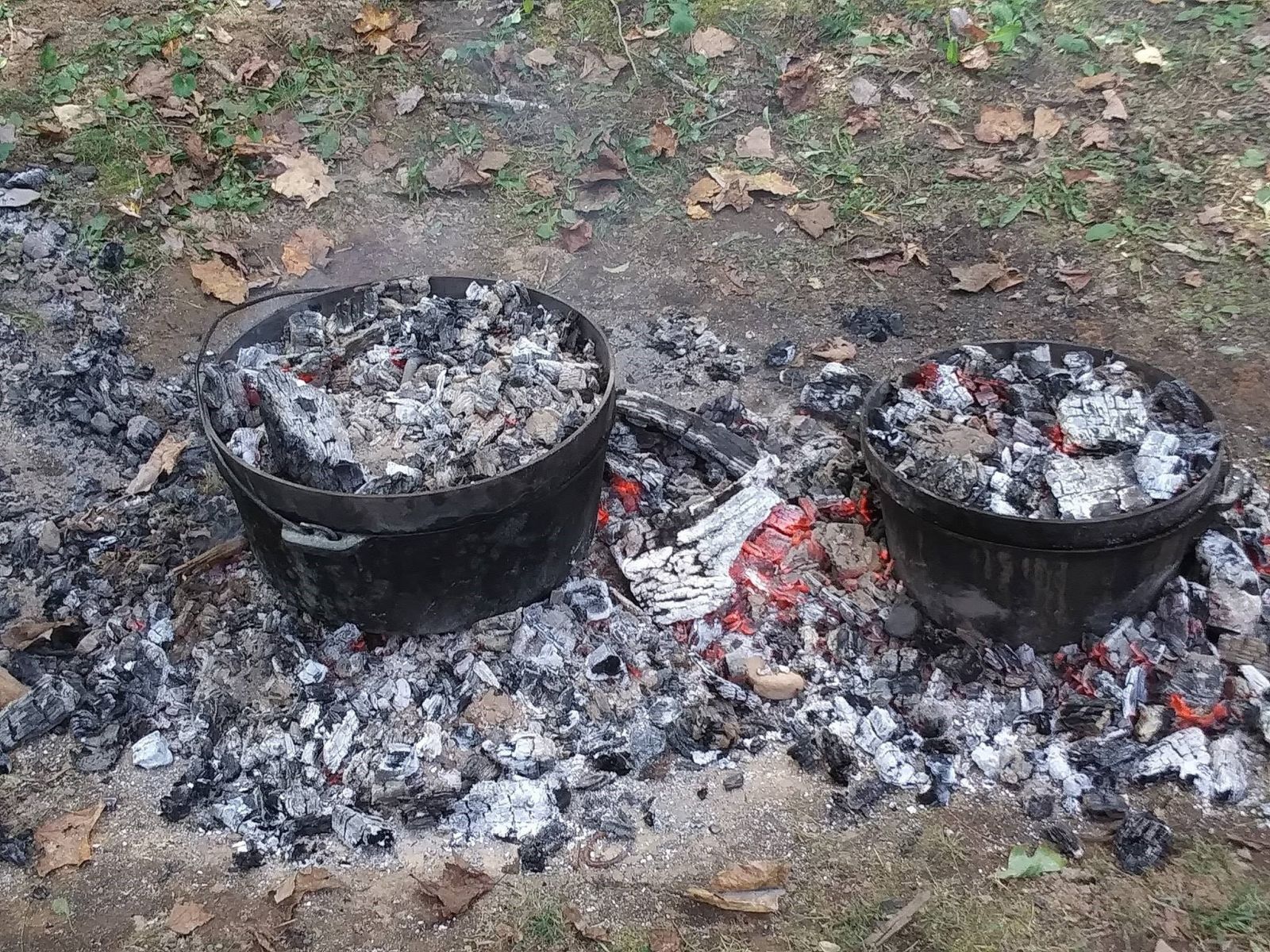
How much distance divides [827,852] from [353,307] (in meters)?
2.75

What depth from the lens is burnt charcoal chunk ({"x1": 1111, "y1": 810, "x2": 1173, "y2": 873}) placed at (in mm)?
3109

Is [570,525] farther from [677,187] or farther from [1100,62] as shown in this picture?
[1100,62]

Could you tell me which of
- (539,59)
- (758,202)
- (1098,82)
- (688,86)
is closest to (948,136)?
(1098,82)

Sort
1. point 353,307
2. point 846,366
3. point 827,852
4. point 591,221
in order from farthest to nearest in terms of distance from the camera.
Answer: point 591,221
point 846,366
point 353,307
point 827,852

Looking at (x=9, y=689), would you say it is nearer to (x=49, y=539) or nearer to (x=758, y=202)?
(x=49, y=539)

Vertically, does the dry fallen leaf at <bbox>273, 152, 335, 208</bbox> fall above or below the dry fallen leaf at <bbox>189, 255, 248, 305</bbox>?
above

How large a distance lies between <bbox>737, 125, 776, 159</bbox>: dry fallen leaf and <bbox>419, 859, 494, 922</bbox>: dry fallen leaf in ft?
15.8

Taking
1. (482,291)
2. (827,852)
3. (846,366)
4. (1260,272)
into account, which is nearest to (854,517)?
(846,366)

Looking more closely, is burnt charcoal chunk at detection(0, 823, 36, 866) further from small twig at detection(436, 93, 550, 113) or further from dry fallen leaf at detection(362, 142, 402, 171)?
small twig at detection(436, 93, 550, 113)

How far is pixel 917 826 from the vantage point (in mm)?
3299

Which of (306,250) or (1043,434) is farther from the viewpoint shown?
(306,250)

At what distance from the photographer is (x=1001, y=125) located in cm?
Result: 627

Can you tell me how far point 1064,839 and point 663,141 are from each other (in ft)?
15.8

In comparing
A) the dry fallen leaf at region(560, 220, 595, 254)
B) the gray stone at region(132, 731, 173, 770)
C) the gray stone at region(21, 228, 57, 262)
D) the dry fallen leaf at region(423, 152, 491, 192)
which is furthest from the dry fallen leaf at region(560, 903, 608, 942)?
the gray stone at region(21, 228, 57, 262)
